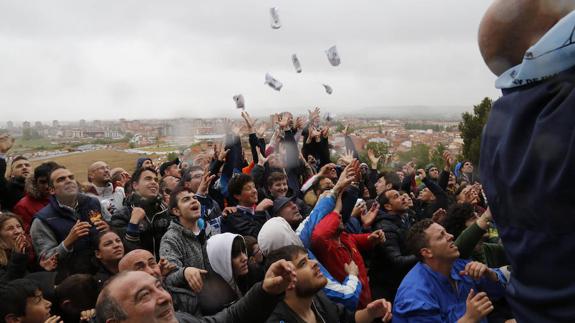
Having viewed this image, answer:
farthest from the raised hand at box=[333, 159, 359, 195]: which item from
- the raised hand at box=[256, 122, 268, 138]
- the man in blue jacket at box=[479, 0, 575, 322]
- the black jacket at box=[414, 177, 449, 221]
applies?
the raised hand at box=[256, 122, 268, 138]

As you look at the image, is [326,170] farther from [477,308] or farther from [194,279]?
[477,308]

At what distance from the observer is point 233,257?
147 inches

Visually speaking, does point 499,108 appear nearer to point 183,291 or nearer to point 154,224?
point 183,291

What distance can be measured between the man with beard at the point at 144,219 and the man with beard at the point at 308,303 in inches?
67.4

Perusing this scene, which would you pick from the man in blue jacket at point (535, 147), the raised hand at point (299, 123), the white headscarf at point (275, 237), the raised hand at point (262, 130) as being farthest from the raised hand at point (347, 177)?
the raised hand at point (299, 123)

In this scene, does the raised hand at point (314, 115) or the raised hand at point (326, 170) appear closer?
the raised hand at point (326, 170)

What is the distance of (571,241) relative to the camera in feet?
3.06

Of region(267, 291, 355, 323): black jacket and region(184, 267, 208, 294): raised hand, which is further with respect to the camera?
region(184, 267, 208, 294): raised hand

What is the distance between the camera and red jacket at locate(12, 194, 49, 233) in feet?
17.1

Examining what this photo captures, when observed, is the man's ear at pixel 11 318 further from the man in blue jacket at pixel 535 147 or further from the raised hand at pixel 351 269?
the man in blue jacket at pixel 535 147

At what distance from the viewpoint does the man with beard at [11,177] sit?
5.67m

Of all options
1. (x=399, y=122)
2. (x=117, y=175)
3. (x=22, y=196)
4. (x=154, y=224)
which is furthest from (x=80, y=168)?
(x=399, y=122)

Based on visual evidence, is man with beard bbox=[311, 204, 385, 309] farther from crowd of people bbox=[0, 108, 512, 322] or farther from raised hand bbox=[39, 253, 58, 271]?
raised hand bbox=[39, 253, 58, 271]

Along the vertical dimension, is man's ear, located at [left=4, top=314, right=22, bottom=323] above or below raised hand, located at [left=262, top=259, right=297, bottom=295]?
below
